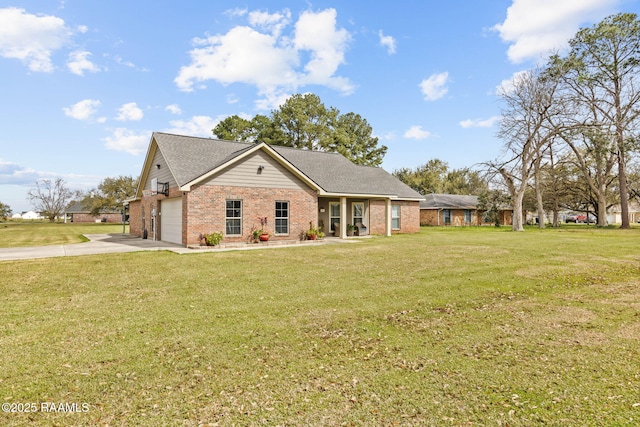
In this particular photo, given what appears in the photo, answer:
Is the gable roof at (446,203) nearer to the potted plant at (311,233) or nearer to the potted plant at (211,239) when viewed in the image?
the potted plant at (311,233)

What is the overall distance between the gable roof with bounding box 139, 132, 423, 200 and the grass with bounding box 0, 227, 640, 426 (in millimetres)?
8571

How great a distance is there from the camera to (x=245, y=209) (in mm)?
16500

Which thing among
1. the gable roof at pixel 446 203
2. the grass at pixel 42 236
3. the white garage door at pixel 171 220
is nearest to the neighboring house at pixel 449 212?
the gable roof at pixel 446 203

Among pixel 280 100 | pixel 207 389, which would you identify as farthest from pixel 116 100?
pixel 280 100

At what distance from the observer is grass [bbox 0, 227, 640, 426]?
2.96m

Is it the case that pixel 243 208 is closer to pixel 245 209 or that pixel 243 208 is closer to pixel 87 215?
pixel 245 209

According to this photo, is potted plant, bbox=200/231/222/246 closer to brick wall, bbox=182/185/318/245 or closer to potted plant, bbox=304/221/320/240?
brick wall, bbox=182/185/318/245

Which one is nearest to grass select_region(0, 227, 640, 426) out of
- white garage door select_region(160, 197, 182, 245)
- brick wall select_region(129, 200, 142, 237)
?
white garage door select_region(160, 197, 182, 245)

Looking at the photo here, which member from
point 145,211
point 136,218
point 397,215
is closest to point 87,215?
point 136,218

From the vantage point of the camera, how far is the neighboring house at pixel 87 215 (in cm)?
7444

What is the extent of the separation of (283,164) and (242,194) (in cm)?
273

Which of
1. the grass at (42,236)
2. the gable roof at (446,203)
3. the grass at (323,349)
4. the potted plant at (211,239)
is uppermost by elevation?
the gable roof at (446,203)

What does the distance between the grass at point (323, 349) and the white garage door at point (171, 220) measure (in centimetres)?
770

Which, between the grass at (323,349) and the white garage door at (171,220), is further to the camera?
the white garage door at (171,220)
